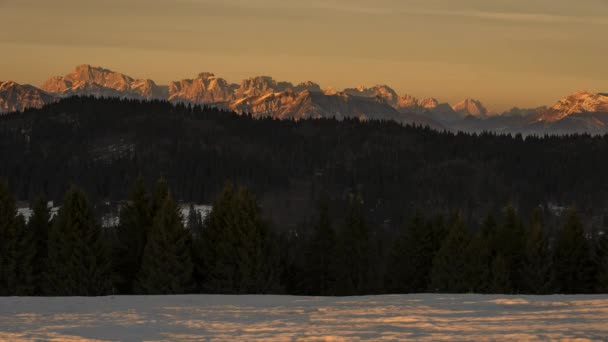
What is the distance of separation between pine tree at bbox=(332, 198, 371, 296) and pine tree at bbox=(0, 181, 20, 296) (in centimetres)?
3297

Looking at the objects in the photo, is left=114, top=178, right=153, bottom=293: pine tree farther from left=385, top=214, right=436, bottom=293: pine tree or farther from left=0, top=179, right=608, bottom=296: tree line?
left=385, top=214, right=436, bottom=293: pine tree

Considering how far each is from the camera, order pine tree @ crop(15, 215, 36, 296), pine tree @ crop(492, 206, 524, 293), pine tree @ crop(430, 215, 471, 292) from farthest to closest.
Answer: pine tree @ crop(492, 206, 524, 293) < pine tree @ crop(430, 215, 471, 292) < pine tree @ crop(15, 215, 36, 296)

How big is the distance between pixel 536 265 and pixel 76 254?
3968 centimetres

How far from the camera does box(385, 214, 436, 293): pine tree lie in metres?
79.6

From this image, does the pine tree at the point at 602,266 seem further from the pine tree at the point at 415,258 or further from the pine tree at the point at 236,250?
the pine tree at the point at 236,250

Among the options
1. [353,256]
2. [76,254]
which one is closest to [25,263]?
[76,254]

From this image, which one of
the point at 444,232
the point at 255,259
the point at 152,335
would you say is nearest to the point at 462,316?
the point at 152,335

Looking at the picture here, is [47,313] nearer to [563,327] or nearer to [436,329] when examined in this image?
[436,329]

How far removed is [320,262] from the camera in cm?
8594

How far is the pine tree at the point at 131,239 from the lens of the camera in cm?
6775

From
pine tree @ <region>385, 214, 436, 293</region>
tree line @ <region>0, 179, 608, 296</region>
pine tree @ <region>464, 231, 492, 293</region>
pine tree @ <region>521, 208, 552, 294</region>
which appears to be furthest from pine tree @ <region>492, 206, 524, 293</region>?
pine tree @ <region>385, 214, 436, 293</region>


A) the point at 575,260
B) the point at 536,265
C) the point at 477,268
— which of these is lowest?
the point at 477,268

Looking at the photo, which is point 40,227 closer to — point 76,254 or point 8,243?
point 8,243

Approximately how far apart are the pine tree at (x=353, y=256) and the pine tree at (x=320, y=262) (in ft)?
2.47
